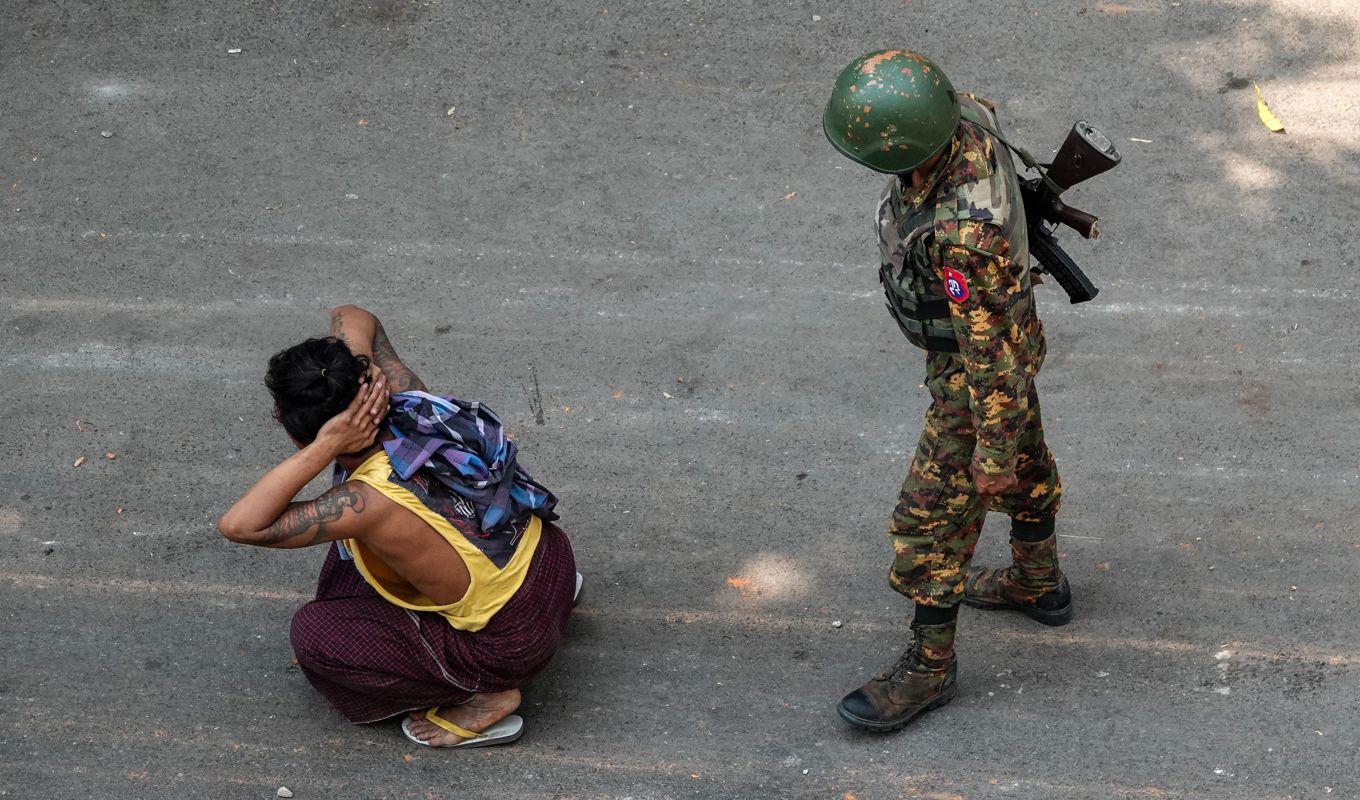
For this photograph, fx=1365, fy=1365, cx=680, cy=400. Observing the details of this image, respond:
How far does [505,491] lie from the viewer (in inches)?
144

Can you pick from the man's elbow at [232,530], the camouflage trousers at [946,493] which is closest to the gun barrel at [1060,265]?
the camouflage trousers at [946,493]

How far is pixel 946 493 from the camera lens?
364 cm

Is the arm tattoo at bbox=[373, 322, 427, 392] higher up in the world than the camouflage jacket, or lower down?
lower down

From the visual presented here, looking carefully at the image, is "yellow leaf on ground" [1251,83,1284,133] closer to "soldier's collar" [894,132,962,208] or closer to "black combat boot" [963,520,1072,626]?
"black combat boot" [963,520,1072,626]

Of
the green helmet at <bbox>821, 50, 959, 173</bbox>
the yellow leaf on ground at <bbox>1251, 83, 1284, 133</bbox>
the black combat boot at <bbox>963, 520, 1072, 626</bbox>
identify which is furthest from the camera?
the yellow leaf on ground at <bbox>1251, 83, 1284, 133</bbox>

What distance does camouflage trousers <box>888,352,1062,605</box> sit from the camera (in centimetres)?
358

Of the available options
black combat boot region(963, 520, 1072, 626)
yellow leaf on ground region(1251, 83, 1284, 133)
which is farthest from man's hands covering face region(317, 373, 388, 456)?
yellow leaf on ground region(1251, 83, 1284, 133)

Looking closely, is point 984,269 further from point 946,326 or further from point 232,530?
point 232,530

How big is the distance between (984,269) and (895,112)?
0.43m

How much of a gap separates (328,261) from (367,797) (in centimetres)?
257

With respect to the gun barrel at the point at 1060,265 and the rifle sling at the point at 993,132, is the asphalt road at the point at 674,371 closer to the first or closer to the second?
the gun barrel at the point at 1060,265

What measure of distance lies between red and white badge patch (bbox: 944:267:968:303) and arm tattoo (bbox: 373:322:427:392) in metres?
1.47

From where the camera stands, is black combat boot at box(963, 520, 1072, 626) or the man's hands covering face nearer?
the man's hands covering face

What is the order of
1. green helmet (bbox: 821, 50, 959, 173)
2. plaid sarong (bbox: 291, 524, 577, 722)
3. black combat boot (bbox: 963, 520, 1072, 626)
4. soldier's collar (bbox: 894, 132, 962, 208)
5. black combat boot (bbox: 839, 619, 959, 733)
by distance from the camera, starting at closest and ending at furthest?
green helmet (bbox: 821, 50, 959, 173)
soldier's collar (bbox: 894, 132, 962, 208)
plaid sarong (bbox: 291, 524, 577, 722)
black combat boot (bbox: 839, 619, 959, 733)
black combat boot (bbox: 963, 520, 1072, 626)
